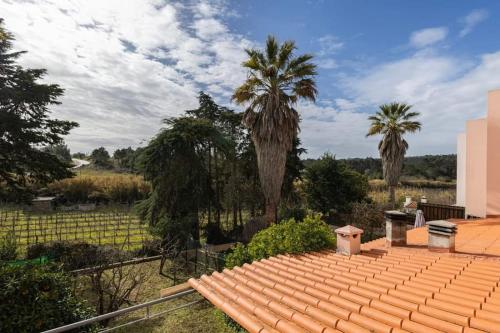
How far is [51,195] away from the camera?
Result: 37.6 m

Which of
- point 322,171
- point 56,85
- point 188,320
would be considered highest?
point 56,85

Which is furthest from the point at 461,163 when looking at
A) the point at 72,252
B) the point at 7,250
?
the point at 7,250

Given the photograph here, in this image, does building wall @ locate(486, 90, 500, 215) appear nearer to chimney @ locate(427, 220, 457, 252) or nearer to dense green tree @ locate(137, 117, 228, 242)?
chimney @ locate(427, 220, 457, 252)

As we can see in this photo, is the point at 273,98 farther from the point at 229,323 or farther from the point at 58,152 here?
the point at 58,152

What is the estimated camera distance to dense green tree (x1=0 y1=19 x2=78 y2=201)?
46.2 feet

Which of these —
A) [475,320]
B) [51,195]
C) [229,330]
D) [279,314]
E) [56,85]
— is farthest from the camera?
[51,195]

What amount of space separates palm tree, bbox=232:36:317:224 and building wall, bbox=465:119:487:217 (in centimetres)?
650

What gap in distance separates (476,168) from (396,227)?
6.83 metres

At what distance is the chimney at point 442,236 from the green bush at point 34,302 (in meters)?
7.43

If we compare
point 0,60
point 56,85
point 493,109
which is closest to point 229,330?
point 493,109

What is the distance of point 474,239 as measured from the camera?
24.4 ft

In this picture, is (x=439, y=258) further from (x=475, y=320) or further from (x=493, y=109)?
(x=493, y=109)

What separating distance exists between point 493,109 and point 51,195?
44459 mm

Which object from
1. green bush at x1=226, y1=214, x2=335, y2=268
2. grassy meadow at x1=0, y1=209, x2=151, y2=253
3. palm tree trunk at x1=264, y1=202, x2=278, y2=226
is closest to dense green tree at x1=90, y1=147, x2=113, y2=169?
grassy meadow at x1=0, y1=209, x2=151, y2=253
